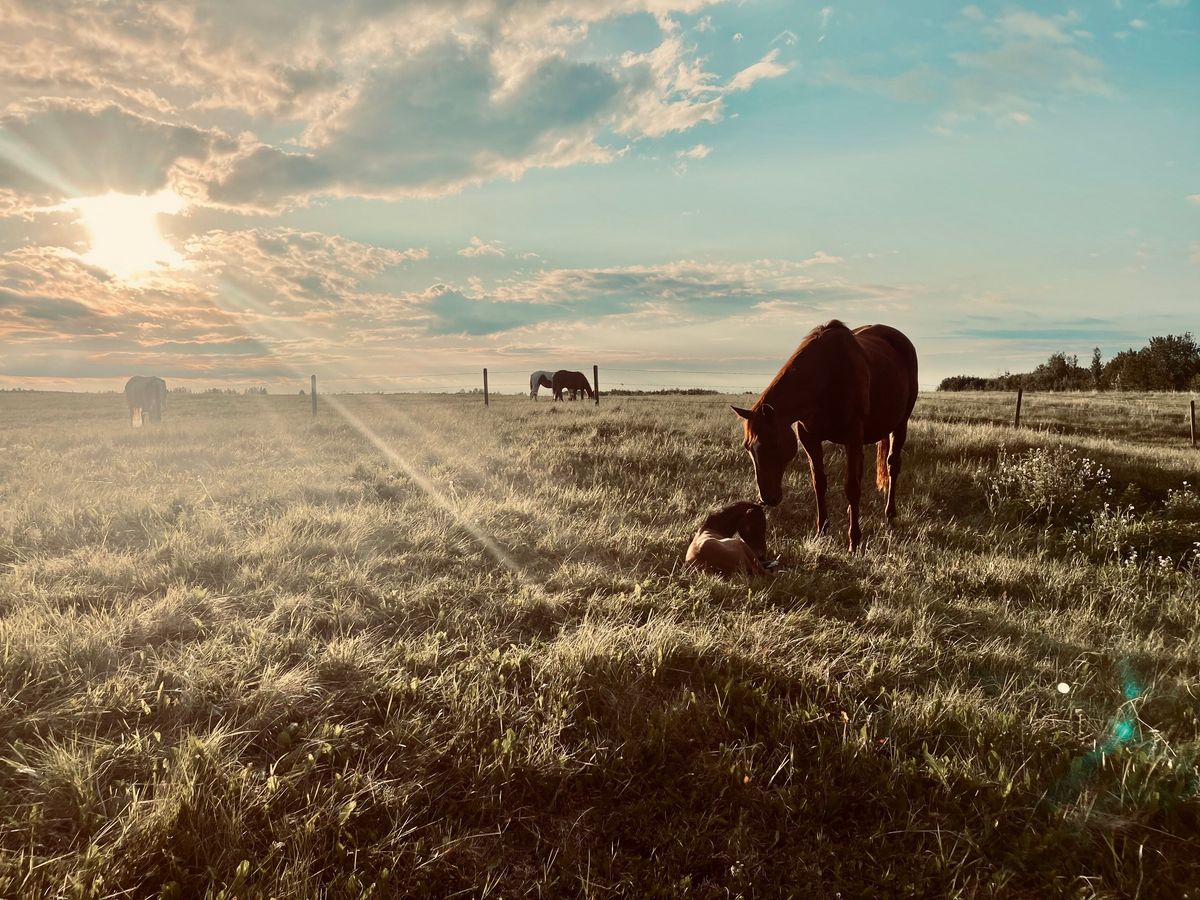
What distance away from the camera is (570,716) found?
3.25 meters

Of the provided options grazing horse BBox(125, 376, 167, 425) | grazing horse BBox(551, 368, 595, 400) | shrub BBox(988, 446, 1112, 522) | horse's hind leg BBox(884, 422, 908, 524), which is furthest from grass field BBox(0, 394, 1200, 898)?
grazing horse BBox(551, 368, 595, 400)

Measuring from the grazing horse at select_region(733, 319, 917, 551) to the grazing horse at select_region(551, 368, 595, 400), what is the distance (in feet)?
109

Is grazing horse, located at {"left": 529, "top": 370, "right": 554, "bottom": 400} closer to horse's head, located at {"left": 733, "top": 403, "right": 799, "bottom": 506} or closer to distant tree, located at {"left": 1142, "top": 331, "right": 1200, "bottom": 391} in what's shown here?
horse's head, located at {"left": 733, "top": 403, "right": 799, "bottom": 506}

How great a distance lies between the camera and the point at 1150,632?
476 centimetres

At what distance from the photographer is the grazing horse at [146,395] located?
23.8 meters

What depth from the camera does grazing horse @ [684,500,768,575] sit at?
5770 mm

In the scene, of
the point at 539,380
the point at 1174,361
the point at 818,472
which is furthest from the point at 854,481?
the point at 1174,361

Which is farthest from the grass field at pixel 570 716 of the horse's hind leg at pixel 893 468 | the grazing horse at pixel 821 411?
the horse's hind leg at pixel 893 468

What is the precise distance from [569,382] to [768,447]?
3613 cm

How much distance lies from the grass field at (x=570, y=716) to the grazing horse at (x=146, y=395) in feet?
66.8

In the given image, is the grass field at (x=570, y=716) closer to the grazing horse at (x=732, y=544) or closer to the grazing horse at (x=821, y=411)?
the grazing horse at (x=732, y=544)

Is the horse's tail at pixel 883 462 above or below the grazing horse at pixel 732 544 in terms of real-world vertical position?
above

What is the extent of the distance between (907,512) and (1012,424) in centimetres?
1754

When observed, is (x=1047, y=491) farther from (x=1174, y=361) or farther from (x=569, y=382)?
(x=1174, y=361)
